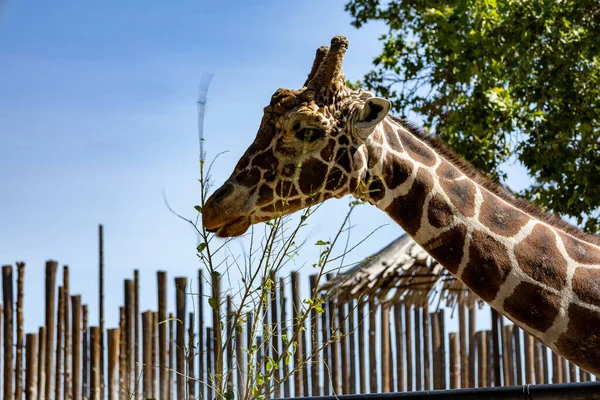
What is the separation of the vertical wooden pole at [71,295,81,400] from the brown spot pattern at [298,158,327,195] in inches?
282

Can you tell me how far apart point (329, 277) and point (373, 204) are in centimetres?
642

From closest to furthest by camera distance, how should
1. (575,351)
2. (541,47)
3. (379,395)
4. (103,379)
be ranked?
(379,395) → (575,351) → (541,47) → (103,379)

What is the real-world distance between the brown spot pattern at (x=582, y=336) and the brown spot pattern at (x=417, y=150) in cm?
96

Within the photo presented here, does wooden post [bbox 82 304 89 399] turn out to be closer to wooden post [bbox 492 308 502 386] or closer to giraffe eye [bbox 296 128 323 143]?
wooden post [bbox 492 308 502 386]

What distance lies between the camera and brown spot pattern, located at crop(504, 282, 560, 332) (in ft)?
A: 13.5

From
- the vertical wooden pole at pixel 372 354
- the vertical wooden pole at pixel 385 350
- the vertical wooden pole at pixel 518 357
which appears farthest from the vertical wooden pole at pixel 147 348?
the vertical wooden pole at pixel 518 357

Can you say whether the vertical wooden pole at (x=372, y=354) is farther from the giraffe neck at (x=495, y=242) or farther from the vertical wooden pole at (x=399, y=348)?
the giraffe neck at (x=495, y=242)

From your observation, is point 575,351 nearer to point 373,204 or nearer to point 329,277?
point 373,204

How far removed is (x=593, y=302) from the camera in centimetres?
413

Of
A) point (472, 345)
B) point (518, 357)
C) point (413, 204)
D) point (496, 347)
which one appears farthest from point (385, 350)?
point (413, 204)

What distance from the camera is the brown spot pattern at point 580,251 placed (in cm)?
429

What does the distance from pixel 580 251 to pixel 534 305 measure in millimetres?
410

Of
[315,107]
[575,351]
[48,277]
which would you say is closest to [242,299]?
[315,107]

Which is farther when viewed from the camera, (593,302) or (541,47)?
(541,47)
